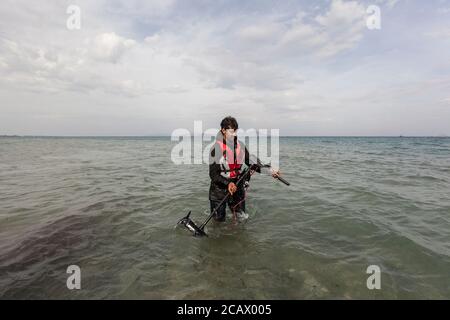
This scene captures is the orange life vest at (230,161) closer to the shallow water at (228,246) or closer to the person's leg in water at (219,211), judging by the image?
the person's leg in water at (219,211)

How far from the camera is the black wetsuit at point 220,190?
686cm

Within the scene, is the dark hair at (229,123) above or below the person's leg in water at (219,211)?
above

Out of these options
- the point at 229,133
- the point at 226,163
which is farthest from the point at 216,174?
the point at 229,133

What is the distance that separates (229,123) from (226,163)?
110 cm

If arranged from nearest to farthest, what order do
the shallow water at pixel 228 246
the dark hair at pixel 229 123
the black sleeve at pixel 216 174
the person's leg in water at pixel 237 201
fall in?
the shallow water at pixel 228 246 → the dark hair at pixel 229 123 → the black sleeve at pixel 216 174 → the person's leg in water at pixel 237 201

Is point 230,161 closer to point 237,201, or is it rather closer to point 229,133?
point 229,133

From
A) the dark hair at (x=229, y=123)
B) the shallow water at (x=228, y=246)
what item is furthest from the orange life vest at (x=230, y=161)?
the shallow water at (x=228, y=246)

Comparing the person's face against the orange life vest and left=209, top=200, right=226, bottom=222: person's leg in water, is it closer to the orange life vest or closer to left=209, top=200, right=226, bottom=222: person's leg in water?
the orange life vest

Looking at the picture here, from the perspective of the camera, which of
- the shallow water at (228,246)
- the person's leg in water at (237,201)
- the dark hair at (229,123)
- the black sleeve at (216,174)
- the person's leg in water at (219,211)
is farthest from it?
the person's leg in water at (237,201)

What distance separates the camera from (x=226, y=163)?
6.98m

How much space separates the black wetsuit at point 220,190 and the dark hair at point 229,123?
557mm
